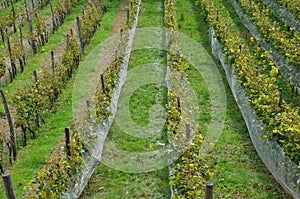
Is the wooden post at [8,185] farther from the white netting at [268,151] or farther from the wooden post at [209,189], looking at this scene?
the white netting at [268,151]

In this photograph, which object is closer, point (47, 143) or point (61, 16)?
point (47, 143)

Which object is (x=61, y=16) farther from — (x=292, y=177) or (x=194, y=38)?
(x=292, y=177)

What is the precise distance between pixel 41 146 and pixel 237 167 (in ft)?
16.0

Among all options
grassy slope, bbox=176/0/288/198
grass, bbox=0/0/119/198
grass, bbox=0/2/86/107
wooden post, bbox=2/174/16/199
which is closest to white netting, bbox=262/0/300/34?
grassy slope, bbox=176/0/288/198

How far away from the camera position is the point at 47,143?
39.5 feet

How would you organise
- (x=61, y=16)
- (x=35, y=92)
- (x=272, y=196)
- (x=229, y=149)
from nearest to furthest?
(x=272, y=196) → (x=229, y=149) → (x=35, y=92) → (x=61, y=16)

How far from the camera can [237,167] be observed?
35.1 ft

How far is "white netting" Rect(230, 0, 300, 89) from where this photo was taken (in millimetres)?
13674

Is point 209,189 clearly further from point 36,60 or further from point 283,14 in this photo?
point 283,14

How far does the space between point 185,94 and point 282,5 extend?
8898mm

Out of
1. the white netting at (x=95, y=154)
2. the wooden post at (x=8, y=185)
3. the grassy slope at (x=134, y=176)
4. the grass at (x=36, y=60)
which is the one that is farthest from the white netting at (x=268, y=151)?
the grass at (x=36, y=60)

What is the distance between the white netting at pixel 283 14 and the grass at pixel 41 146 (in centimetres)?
889

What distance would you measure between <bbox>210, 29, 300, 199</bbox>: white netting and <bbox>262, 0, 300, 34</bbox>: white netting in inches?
227

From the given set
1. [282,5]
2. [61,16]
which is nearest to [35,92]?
[61,16]
